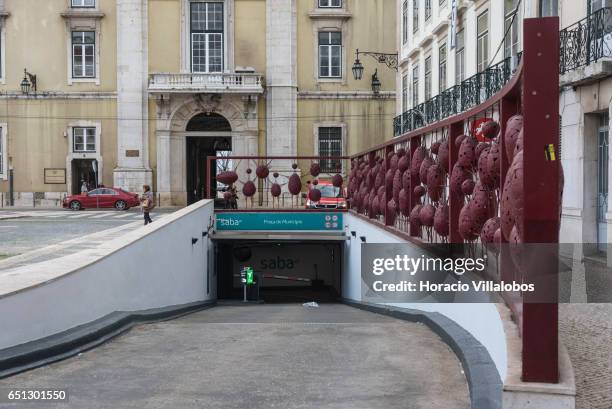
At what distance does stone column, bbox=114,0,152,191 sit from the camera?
3988 cm

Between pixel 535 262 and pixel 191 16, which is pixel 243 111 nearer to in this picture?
pixel 191 16

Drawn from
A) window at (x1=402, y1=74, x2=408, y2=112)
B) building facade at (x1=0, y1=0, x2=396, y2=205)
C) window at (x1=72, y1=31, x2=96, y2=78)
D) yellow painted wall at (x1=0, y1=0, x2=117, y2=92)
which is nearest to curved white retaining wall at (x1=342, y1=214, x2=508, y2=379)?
window at (x1=402, y1=74, x2=408, y2=112)

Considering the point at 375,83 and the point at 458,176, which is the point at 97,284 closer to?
the point at 458,176

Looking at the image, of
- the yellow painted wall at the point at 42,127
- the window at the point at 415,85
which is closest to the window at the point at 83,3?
the yellow painted wall at the point at 42,127

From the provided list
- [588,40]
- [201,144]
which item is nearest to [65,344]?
[588,40]

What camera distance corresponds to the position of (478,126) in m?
6.59

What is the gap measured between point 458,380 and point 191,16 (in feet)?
123

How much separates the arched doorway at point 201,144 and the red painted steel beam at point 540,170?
3664 cm

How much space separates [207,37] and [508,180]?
123ft

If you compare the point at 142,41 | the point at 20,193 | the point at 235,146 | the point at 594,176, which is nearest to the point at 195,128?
the point at 235,146

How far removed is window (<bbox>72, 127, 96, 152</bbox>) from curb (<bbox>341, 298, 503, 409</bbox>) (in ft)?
114

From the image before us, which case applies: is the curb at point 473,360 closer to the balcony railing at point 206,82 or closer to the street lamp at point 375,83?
the balcony railing at point 206,82

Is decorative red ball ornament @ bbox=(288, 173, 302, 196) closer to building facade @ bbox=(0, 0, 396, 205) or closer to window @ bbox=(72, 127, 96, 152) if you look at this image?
building facade @ bbox=(0, 0, 396, 205)

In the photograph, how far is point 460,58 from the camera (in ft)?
81.9
